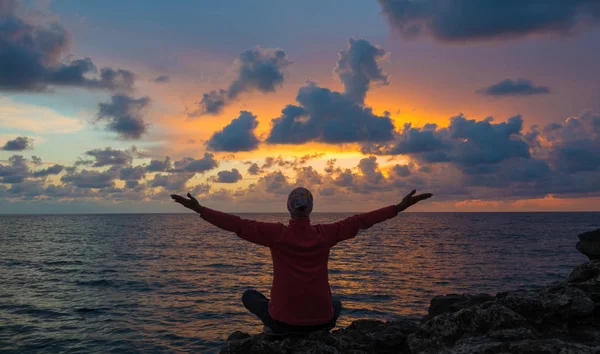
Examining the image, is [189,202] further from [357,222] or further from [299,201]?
[357,222]

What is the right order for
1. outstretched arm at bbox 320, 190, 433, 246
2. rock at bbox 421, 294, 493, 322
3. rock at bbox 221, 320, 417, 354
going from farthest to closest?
rock at bbox 421, 294, 493, 322 < outstretched arm at bbox 320, 190, 433, 246 < rock at bbox 221, 320, 417, 354

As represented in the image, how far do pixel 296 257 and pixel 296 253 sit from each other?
7 centimetres

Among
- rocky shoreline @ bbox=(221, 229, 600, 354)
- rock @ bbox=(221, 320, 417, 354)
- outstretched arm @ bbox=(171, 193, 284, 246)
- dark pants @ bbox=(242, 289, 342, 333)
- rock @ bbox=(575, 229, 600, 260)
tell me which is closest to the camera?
rocky shoreline @ bbox=(221, 229, 600, 354)

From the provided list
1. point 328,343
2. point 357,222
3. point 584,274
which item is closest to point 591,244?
point 584,274

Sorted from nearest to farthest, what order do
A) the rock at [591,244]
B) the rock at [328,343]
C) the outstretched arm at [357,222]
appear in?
the rock at [328,343] < the outstretched arm at [357,222] < the rock at [591,244]

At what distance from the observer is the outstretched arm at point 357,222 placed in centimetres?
646

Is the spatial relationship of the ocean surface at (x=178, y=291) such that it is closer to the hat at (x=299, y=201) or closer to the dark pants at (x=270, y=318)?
the dark pants at (x=270, y=318)

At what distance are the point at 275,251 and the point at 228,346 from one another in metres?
1.76

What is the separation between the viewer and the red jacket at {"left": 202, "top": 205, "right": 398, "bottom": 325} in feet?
20.2

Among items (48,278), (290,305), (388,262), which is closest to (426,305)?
(290,305)

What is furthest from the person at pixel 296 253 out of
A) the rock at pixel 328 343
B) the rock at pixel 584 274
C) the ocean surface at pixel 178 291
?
the ocean surface at pixel 178 291

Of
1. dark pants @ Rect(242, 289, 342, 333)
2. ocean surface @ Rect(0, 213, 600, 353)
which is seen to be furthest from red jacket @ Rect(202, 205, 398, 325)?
ocean surface @ Rect(0, 213, 600, 353)

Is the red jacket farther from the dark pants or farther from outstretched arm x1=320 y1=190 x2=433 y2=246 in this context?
the dark pants

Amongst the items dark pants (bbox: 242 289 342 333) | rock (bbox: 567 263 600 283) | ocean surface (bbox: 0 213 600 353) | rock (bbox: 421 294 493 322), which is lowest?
ocean surface (bbox: 0 213 600 353)
